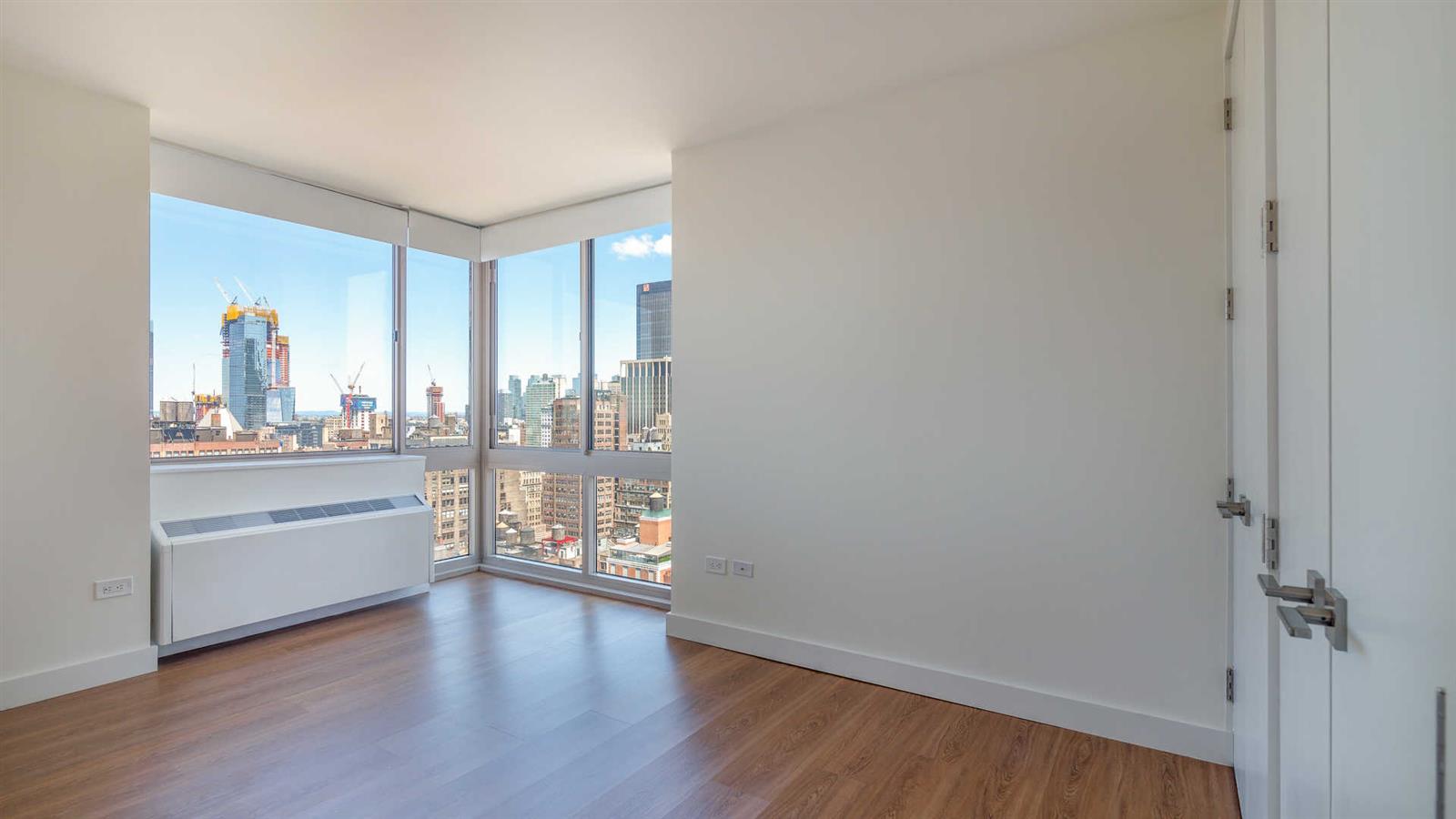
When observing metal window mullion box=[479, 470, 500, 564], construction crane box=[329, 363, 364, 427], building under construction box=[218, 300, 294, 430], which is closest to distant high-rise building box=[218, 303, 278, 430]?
building under construction box=[218, 300, 294, 430]

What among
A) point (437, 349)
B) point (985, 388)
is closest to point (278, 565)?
point (437, 349)

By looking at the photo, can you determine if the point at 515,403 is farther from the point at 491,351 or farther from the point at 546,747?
the point at 546,747

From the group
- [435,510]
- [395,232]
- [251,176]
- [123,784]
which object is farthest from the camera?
[435,510]

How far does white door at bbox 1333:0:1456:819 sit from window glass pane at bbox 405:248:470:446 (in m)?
5.34

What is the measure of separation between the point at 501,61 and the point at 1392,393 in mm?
3129

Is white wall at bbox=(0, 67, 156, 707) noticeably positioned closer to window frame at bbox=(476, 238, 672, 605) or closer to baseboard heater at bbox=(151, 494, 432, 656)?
baseboard heater at bbox=(151, 494, 432, 656)

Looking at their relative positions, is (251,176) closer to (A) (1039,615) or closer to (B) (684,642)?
(B) (684,642)

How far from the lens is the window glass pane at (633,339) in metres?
4.62

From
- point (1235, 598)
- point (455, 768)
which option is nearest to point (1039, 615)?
point (1235, 598)

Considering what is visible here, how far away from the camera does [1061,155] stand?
2.76 metres

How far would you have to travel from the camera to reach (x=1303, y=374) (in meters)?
1.28

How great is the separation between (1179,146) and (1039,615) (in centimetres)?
193

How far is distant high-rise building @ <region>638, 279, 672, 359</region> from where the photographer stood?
4613 millimetres

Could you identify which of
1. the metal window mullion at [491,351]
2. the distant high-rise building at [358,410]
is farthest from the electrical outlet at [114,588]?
the metal window mullion at [491,351]
